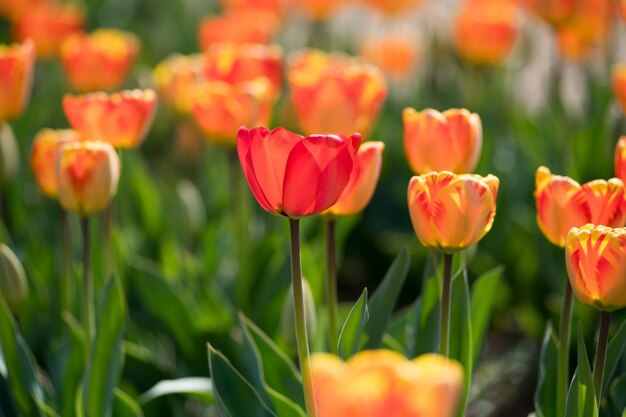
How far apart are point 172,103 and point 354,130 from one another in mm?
850

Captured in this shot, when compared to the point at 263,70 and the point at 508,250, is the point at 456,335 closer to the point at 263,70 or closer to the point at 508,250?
the point at 263,70

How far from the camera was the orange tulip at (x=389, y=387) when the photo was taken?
608 millimetres

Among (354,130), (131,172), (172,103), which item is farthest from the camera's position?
(172,103)

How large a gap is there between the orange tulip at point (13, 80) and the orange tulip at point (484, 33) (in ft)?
4.20

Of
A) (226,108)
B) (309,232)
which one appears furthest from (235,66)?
(309,232)

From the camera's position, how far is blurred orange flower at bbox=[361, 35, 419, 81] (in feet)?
10.7

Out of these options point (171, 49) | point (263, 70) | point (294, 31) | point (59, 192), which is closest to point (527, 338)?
point (263, 70)

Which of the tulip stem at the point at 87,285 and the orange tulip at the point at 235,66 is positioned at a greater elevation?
the orange tulip at the point at 235,66

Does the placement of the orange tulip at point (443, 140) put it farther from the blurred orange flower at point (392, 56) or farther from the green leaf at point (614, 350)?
the blurred orange flower at point (392, 56)

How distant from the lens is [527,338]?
2.07 meters

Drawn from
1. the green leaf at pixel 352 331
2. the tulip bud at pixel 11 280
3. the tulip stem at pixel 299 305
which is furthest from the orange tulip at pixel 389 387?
the tulip bud at pixel 11 280

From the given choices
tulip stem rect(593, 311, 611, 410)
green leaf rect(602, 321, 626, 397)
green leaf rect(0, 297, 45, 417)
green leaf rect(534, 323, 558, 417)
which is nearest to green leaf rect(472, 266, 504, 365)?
green leaf rect(534, 323, 558, 417)

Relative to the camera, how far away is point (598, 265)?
2.97ft

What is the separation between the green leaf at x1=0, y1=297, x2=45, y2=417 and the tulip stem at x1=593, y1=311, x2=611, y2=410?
2.21 ft
